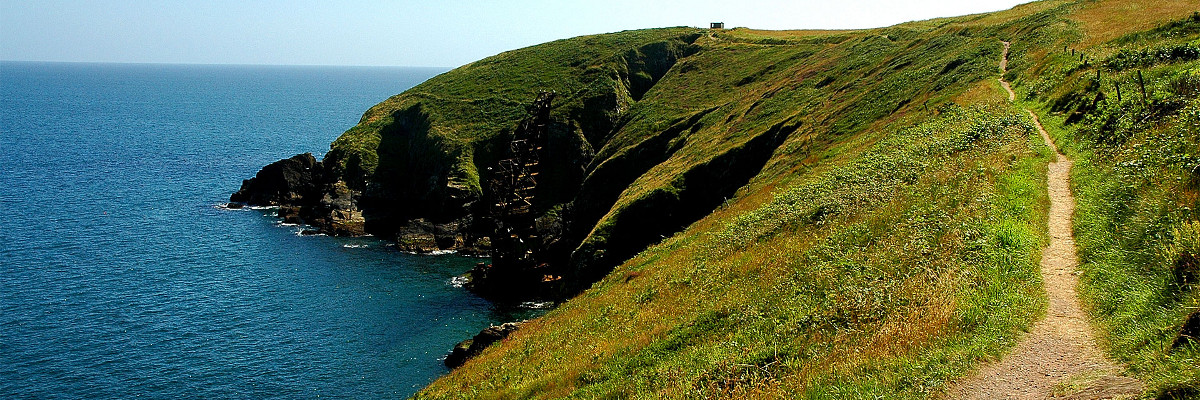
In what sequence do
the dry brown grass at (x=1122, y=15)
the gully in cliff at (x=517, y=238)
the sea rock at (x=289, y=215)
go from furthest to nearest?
the sea rock at (x=289, y=215), the gully in cliff at (x=517, y=238), the dry brown grass at (x=1122, y=15)

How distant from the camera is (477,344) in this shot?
168 feet

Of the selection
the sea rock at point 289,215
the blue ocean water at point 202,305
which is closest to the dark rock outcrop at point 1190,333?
the blue ocean water at point 202,305

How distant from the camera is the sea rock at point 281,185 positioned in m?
111

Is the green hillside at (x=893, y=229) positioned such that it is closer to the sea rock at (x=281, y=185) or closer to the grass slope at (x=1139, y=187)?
the grass slope at (x=1139, y=187)

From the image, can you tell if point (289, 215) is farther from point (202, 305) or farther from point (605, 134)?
point (605, 134)

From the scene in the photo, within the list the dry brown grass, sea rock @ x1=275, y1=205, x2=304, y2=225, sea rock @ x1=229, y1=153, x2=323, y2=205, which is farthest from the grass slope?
sea rock @ x1=229, y1=153, x2=323, y2=205

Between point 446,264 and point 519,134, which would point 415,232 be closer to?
point 446,264

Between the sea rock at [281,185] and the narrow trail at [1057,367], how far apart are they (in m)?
109

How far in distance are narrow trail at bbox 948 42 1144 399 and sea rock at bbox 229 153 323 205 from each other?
358 ft

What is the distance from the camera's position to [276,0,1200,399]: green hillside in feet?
49.7

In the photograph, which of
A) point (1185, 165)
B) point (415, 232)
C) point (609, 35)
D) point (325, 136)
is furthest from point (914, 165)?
point (325, 136)

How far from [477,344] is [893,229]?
34408mm

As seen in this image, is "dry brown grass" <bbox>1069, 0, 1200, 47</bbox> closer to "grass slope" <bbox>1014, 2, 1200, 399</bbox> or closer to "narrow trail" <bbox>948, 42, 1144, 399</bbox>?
"grass slope" <bbox>1014, 2, 1200, 399</bbox>

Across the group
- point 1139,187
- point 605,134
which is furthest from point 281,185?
point 1139,187
